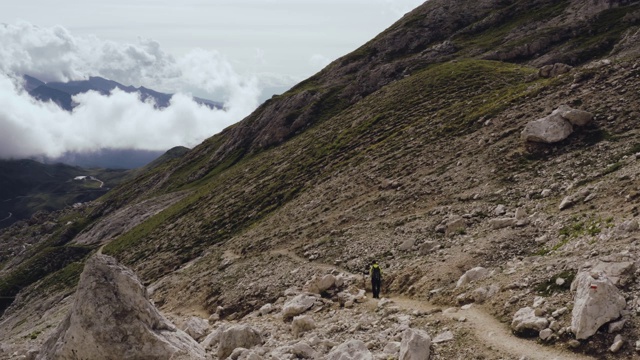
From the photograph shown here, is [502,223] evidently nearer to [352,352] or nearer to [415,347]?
[415,347]

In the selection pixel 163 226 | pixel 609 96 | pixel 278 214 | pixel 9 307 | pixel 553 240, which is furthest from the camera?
pixel 9 307

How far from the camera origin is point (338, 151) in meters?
88.8

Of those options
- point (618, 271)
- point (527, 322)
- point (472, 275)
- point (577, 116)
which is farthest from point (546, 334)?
point (577, 116)

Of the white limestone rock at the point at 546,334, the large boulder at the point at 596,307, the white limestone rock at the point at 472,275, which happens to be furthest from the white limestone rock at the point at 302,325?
the large boulder at the point at 596,307

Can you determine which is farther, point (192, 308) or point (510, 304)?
point (192, 308)

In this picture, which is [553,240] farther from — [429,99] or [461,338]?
[429,99]

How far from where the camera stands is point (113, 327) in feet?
82.3

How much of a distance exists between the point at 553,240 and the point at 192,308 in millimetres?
36286

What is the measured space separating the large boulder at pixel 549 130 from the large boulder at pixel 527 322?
26.6 meters

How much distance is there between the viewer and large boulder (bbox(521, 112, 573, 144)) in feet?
139

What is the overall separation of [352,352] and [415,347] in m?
2.85

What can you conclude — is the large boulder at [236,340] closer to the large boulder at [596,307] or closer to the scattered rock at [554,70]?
the large boulder at [596,307]

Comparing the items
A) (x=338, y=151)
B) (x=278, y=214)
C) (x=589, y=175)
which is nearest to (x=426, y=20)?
(x=338, y=151)

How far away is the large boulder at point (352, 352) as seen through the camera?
20.0m
